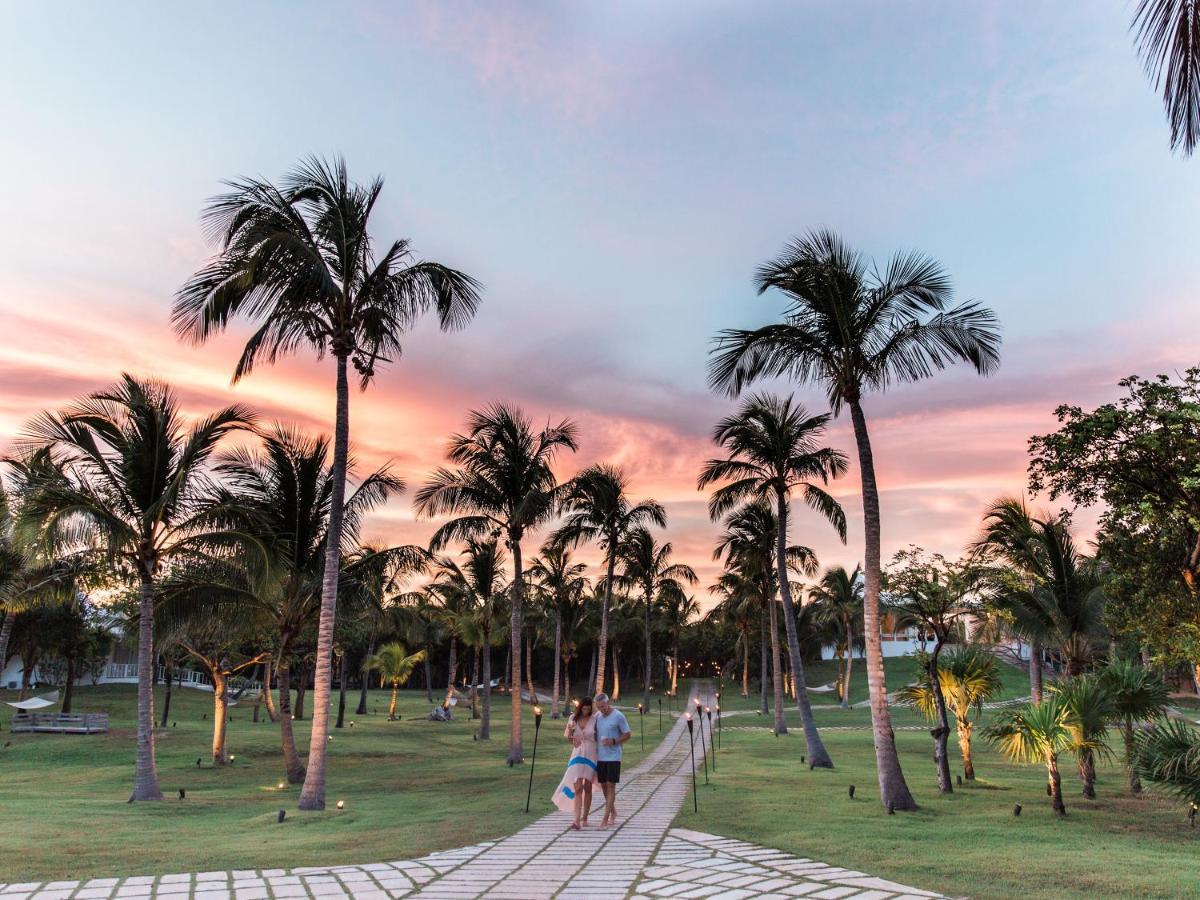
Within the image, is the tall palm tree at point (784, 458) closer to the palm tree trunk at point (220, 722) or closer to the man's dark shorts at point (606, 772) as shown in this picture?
the man's dark shorts at point (606, 772)

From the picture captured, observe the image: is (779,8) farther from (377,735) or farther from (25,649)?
(25,649)

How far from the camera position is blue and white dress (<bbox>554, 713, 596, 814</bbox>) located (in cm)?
1053

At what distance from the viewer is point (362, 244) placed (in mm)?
14391

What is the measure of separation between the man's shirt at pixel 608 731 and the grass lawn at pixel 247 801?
1493 mm

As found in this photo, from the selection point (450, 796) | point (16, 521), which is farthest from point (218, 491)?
point (450, 796)

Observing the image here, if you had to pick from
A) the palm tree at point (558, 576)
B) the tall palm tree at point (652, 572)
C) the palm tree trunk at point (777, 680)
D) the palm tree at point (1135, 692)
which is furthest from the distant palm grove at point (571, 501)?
the palm tree at point (558, 576)

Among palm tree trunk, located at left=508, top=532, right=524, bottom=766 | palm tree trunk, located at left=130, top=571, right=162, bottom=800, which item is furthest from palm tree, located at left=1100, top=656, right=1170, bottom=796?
palm tree trunk, located at left=130, top=571, right=162, bottom=800

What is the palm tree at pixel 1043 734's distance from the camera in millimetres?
11992

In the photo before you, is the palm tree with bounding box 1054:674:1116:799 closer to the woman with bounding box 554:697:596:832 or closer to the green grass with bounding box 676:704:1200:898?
the green grass with bounding box 676:704:1200:898

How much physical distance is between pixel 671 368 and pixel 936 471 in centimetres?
848

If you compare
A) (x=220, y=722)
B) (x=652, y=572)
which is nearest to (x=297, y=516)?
(x=220, y=722)

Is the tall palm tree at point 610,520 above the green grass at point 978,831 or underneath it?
above

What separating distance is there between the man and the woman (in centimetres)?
11

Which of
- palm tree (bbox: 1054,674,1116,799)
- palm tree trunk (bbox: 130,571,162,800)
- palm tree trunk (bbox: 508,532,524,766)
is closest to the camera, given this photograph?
palm tree (bbox: 1054,674,1116,799)
